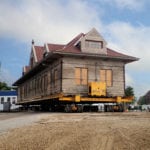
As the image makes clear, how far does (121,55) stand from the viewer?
37.3 metres

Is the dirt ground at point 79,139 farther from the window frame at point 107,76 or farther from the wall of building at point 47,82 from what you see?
the window frame at point 107,76

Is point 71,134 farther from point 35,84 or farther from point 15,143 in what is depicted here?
point 35,84

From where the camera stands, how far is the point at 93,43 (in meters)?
36.3

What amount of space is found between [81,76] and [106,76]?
295 centimetres

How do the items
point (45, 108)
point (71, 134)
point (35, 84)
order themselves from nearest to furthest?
point (71, 134) → point (45, 108) → point (35, 84)

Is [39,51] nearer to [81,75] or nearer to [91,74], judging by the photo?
[91,74]

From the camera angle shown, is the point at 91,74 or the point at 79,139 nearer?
the point at 79,139

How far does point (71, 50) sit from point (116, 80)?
18.7 ft

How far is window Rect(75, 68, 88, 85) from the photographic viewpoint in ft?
113

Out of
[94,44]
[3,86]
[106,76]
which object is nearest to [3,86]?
[3,86]

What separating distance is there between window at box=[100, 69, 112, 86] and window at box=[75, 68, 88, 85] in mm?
1865

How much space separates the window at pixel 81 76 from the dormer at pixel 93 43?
205cm

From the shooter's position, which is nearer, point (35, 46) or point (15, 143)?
point (15, 143)

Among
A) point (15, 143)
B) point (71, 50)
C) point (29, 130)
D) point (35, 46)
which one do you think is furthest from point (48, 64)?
point (15, 143)
